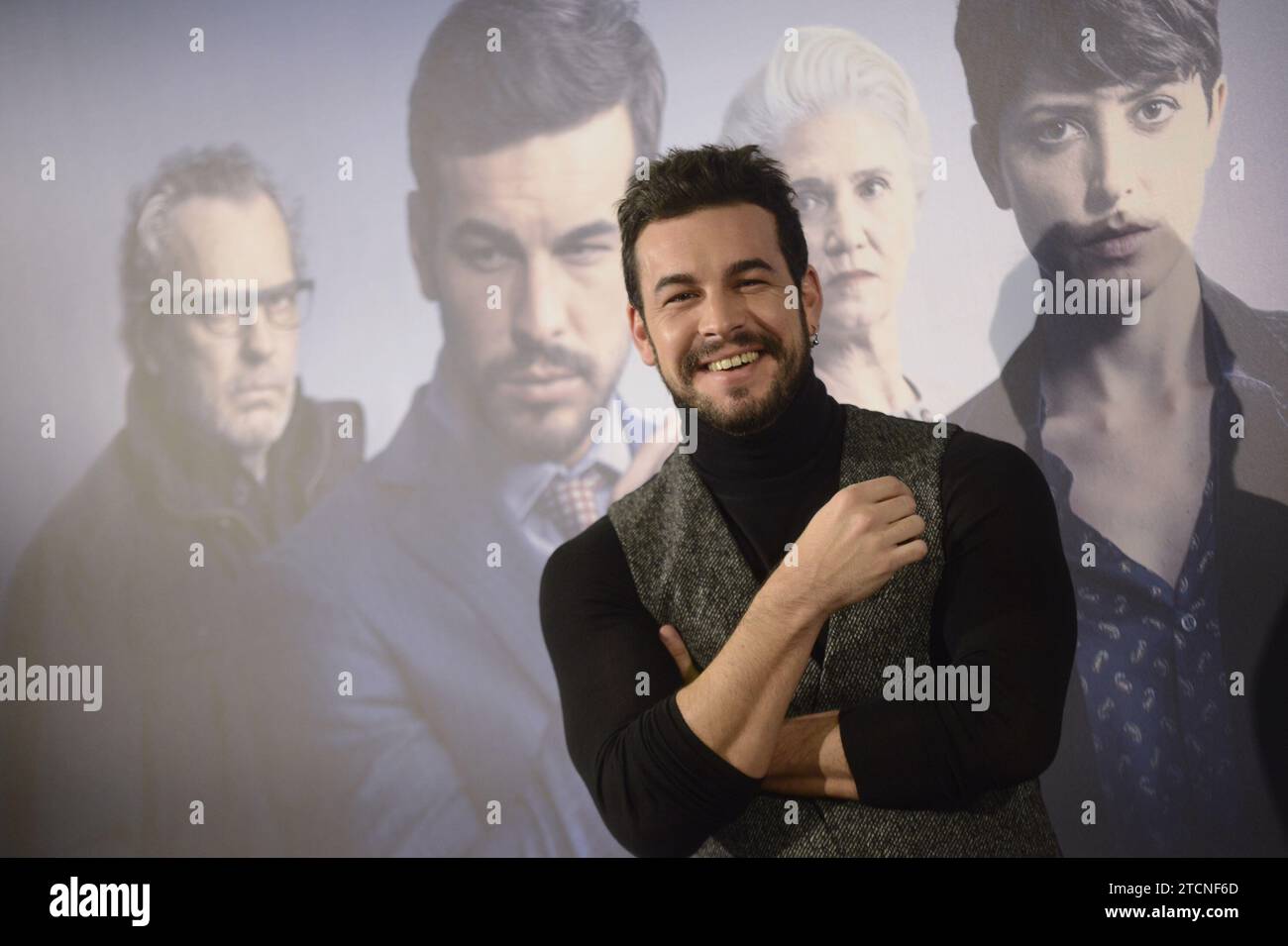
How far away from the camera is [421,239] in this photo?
3.89 metres

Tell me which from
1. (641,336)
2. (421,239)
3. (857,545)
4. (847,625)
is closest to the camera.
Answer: (857,545)

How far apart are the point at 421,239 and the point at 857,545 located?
8.87ft

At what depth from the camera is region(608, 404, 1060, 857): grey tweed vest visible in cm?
161

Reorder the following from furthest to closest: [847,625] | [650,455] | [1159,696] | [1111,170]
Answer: [650,455] < [1111,170] < [1159,696] < [847,625]

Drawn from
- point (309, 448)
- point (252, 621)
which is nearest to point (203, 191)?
point (309, 448)

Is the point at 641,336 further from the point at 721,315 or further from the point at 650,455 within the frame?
the point at 650,455

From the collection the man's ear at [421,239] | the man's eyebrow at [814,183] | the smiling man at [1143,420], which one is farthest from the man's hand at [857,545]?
the man's ear at [421,239]

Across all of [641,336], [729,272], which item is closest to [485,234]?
[641,336]

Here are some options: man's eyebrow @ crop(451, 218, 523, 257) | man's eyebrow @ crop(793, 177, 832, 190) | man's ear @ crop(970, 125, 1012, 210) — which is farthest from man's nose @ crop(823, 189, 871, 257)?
man's eyebrow @ crop(451, 218, 523, 257)

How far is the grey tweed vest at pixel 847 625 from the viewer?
1.61 m

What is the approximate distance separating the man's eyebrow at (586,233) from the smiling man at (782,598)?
77.7 inches

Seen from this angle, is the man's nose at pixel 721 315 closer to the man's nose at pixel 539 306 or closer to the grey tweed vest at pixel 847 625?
the grey tweed vest at pixel 847 625

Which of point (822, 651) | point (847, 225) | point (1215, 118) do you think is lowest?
point (822, 651)

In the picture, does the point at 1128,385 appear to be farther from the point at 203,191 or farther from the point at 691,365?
the point at 203,191
